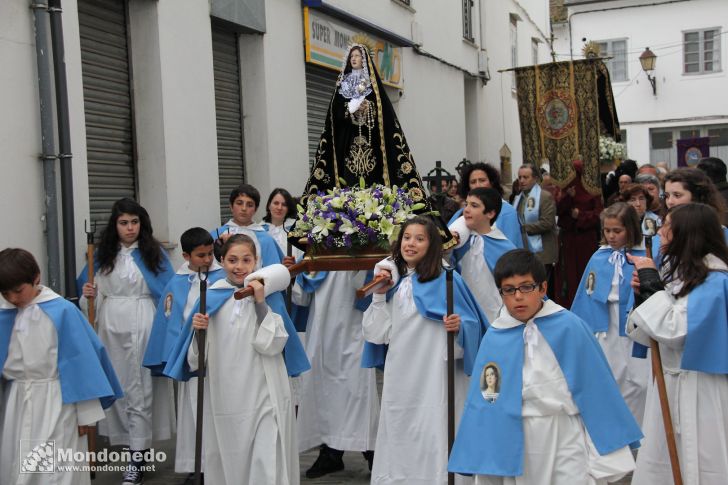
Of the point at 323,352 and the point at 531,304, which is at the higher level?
the point at 531,304

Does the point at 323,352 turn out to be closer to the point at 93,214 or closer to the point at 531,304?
the point at 93,214

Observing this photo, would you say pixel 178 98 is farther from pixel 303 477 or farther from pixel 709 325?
pixel 709 325

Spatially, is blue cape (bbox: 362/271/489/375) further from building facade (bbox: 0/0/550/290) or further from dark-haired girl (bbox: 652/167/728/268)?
building facade (bbox: 0/0/550/290)

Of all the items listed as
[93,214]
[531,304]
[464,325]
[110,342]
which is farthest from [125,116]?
[531,304]

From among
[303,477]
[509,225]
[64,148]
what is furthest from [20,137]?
[509,225]

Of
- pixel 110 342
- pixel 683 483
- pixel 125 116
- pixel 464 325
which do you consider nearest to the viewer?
pixel 683 483

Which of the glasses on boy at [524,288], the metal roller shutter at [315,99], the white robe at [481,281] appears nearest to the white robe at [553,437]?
the glasses on boy at [524,288]

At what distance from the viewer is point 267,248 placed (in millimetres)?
7828

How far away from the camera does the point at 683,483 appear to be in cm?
511

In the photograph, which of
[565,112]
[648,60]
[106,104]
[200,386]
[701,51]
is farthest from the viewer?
[701,51]

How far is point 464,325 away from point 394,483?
1.02 m

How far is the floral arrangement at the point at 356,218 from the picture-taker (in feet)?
21.2

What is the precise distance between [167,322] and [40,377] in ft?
4.95

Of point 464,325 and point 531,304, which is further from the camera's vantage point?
point 464,325
